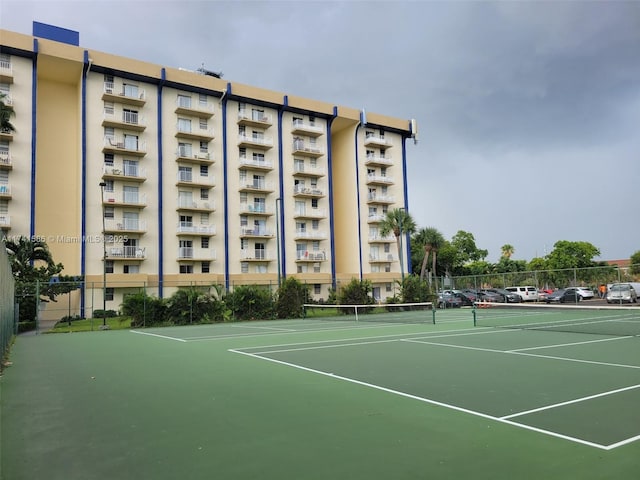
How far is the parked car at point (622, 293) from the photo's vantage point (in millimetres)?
34312

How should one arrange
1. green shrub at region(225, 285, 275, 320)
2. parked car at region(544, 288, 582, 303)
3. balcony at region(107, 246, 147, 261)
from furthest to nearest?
balcony at region(107, 246, 147, 261) < parked car at region(544, 288, 582, 303) < green shrub at region(225, 285, 275, 320)

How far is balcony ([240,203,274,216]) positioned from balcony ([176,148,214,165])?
5.75 m

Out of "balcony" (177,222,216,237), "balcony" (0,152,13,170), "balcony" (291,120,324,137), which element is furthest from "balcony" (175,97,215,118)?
"balcony" (0,152,13,170)

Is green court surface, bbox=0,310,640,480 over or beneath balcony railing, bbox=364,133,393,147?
beneath

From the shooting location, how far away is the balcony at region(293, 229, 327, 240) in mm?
58031

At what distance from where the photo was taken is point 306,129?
5866 cm

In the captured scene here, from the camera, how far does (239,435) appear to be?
235 inches

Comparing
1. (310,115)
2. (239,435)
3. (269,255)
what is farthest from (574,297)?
(239,435)

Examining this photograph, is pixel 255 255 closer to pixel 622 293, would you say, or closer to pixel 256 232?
pixel 256 232

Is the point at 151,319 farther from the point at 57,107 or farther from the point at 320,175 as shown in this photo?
the point at 320,175

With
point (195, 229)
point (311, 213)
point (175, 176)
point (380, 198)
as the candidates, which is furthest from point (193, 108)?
point (380, 198)

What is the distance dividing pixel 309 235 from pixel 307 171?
24.2 ft

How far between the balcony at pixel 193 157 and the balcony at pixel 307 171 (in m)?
10.3

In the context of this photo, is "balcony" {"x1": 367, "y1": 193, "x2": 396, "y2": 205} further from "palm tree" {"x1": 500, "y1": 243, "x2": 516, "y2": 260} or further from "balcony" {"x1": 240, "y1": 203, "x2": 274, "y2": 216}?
"palm tree" {"x1": 500, "y1": 243, "x2": 516, "y2": 260}
